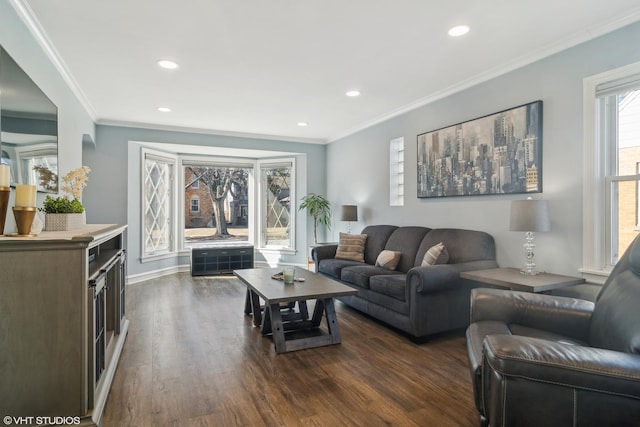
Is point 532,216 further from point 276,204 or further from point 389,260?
point 276,204

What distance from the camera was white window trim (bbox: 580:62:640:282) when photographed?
2703mm

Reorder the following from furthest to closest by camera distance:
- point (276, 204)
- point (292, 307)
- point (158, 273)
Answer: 1. point (276, 204)
2. point (158, 273)
3. point (292, 307)

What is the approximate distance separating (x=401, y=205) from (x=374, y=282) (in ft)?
5.27

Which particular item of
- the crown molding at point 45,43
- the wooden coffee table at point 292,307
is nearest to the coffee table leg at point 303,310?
the wooden coffee table at point 292,307

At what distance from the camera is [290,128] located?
5883 millimetres

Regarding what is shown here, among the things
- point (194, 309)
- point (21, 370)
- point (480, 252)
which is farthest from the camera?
point (194, 309)

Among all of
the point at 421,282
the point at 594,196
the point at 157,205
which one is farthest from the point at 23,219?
the point at 157,205

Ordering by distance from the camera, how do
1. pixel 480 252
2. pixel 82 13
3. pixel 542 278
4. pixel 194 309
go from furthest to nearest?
pixel 194 309, pixel 480 252, pixel 542 278, pixel 82 13

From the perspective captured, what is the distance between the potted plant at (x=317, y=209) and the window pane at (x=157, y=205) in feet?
8.16

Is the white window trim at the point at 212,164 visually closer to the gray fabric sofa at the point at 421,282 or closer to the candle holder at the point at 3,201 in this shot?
the gray fabric sofa at the point at 421,282

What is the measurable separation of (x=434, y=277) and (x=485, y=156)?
1.41 m

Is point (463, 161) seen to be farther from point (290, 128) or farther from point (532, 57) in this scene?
point (290, 128)

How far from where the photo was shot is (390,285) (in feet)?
10.9

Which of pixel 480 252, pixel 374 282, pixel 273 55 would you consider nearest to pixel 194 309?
pixel 374 282
